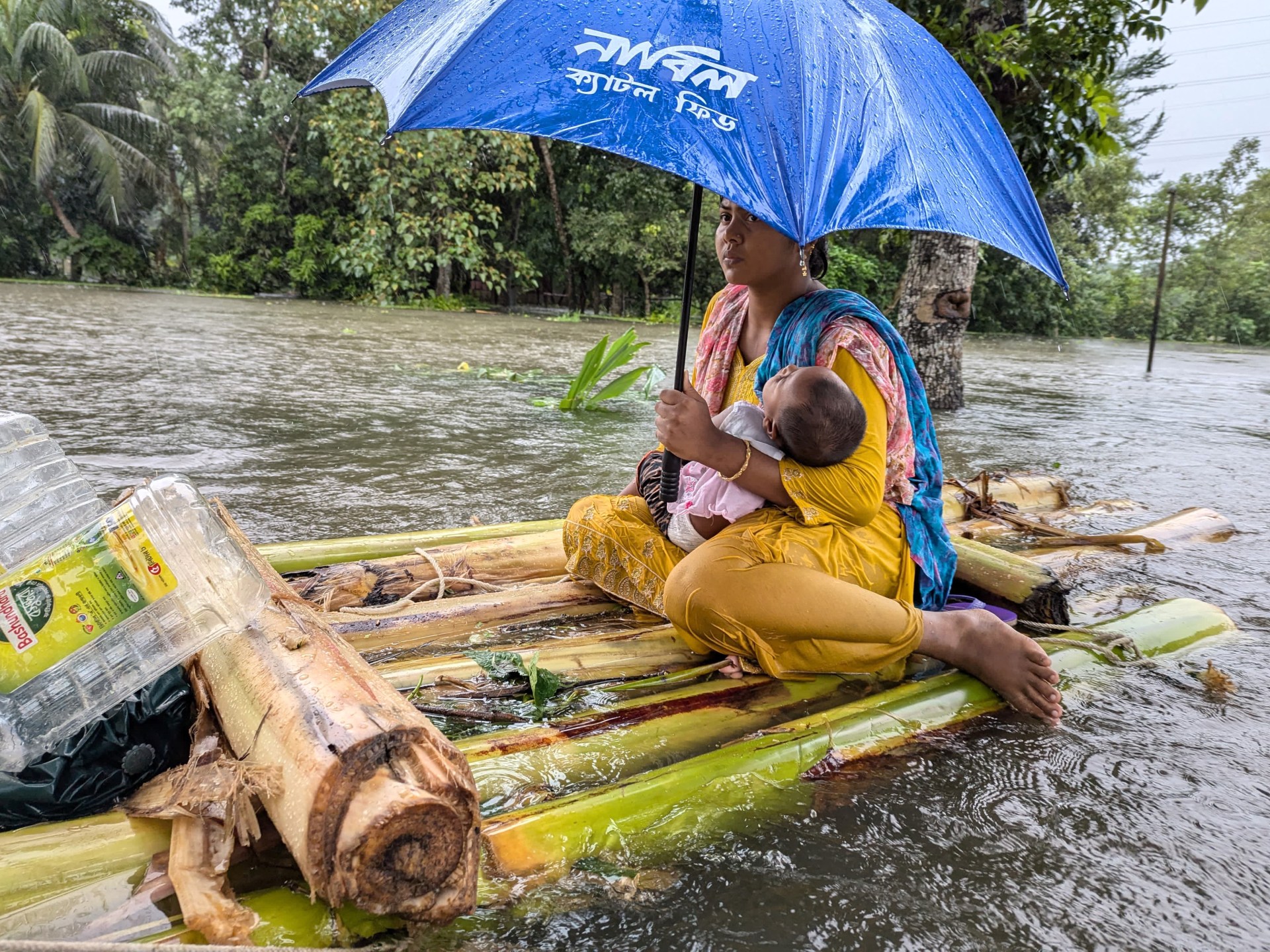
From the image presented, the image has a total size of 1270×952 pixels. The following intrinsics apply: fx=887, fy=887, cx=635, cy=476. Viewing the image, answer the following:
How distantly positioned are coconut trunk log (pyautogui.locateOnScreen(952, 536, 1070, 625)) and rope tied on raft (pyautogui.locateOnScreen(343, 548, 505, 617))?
1462 millimetres

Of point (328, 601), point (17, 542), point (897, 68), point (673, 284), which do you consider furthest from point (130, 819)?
point (673, 284)

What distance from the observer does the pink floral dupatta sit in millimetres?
2107

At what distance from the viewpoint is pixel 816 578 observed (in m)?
2.15

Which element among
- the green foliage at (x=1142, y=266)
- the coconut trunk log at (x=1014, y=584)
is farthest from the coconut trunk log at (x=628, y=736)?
the green foliage at (x=1142, y=266)

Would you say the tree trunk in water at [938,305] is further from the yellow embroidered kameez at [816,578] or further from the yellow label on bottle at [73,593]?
the yellow label on bottle at [73,593]

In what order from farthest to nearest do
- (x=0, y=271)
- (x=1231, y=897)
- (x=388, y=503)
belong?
1. (x=0, y=271)
2. (x=388, y=503)
3. (x=1231, y=897)

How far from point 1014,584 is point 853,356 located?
105 centimetres

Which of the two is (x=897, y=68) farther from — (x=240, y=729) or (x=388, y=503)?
(x=388, y=503)

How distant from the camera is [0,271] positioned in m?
21.6

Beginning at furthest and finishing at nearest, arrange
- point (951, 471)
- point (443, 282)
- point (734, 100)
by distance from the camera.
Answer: point (443, 282) → point (951, 471) → point (734, 100)

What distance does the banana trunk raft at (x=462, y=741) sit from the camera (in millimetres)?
A: 1260

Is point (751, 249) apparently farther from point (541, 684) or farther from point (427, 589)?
point (427, 589)

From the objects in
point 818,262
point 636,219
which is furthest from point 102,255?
point 818,262

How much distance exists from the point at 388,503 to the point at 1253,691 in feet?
11.0
